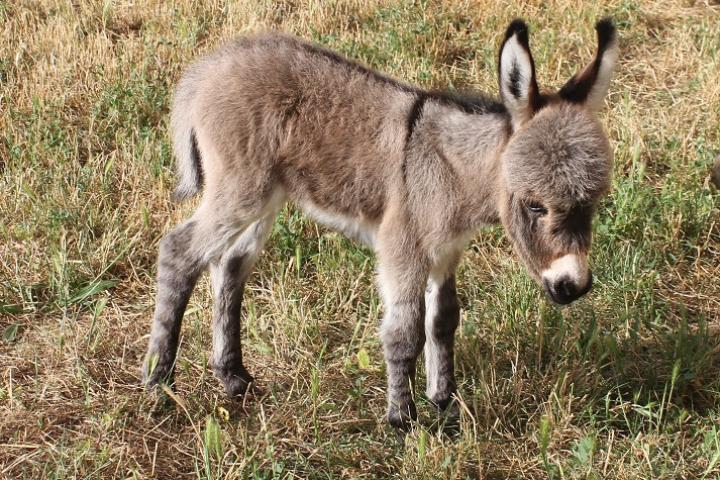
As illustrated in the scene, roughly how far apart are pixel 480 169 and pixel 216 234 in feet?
3.50

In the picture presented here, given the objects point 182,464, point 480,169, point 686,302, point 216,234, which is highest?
point 480,169

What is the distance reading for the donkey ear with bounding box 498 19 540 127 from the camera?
307cm

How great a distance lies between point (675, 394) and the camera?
13.0 ft

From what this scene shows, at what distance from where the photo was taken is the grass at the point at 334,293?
353cm

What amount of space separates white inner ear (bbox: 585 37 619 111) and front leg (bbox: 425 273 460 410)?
95 centimetres

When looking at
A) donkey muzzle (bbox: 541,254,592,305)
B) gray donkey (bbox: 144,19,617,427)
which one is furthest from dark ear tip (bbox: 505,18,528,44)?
donkey muzzle (bbox: 541,254,592,305)

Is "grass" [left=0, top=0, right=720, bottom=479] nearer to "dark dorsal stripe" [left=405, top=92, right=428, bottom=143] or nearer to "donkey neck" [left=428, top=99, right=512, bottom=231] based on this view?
"donkey neck" [left=428, top=99, right=512, bottom=231]

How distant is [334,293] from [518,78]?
1.62m

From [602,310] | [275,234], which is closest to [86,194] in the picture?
[275,234]

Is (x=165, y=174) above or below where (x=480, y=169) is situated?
below

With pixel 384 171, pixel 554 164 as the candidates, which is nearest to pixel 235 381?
pixel 384 171

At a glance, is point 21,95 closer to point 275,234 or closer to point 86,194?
point 86,194

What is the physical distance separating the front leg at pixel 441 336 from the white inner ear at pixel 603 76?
3.11 feet

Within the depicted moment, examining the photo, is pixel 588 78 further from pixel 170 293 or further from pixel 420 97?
pixel 170 293
